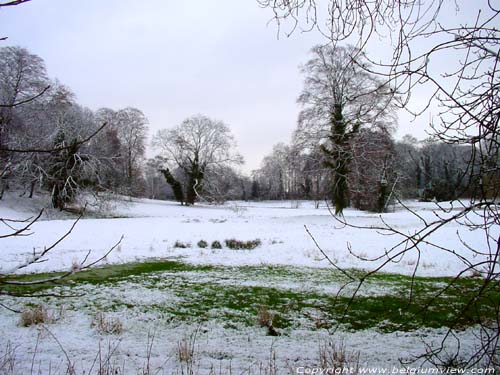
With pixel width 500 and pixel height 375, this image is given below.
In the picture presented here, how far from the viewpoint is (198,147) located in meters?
39.5

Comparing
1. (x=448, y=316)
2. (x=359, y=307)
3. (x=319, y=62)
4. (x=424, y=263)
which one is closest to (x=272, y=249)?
(x=424, y=263)

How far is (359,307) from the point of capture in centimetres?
573

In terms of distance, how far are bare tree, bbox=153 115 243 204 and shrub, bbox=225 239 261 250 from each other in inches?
1051

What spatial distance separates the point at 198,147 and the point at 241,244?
28.4 m

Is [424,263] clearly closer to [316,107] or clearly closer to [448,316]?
[448,316]

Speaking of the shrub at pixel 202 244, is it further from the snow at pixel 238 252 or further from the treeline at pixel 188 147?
the treeline at pixel 188 147

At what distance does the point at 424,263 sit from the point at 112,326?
8.00 meters

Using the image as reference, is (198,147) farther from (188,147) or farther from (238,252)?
(238,252)

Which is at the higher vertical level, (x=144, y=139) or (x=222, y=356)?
(x=144, y=139)

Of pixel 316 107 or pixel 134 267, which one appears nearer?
pixel 134 267

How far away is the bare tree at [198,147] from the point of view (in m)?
39.2

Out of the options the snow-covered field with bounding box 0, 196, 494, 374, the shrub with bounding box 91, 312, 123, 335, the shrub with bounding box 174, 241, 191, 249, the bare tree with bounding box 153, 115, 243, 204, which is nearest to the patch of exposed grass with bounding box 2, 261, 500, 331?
the snow-covered field with bounding box 0, 196, 494, 374

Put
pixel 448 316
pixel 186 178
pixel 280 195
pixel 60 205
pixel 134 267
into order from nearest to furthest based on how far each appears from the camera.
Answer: pixel 448 316
pixel 134 267
pixel 60 205
pixel 186 178
pixel 280 195

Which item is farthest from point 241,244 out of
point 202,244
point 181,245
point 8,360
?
point 8,360
